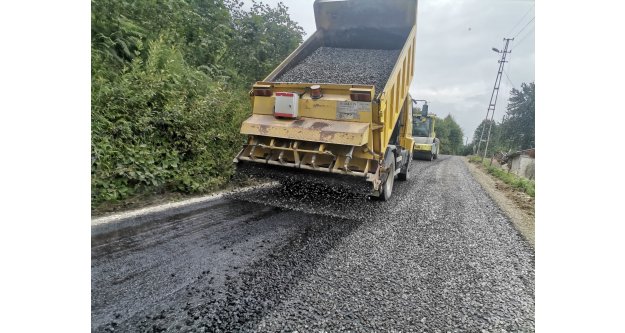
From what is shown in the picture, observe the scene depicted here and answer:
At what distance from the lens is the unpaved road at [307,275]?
1569 mm

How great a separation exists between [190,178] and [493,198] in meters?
3.83

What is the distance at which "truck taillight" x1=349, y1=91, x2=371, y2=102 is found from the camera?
3.28 metres

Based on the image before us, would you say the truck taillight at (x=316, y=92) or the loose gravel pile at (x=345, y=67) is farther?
the loose gravel pile at (x=345, y=67)

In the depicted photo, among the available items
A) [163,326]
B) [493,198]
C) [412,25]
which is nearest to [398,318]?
[163,326]

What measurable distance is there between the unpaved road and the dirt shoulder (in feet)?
0.33

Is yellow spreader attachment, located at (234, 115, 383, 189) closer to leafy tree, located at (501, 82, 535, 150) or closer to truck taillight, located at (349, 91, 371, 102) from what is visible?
truck taillight, located at (349, 91, 371, 102)

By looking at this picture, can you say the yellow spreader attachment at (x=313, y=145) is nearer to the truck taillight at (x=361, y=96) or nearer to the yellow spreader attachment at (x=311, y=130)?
the yellow spreader attachment at (x=311, y=130)

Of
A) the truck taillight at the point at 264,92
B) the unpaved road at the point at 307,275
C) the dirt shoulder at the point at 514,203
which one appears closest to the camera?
the unpaved road at the point at 307,275

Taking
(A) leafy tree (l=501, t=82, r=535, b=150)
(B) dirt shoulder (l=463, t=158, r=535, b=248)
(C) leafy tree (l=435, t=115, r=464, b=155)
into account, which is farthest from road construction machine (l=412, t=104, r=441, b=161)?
(A) leafy tree (l=501, t=82, r=535, b=150)

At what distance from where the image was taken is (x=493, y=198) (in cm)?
434

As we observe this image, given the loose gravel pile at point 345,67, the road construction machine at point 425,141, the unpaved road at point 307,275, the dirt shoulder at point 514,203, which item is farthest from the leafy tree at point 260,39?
the road construction machine at point 425,141

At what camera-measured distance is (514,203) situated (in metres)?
3.40

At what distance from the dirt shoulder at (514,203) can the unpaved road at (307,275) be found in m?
0.10

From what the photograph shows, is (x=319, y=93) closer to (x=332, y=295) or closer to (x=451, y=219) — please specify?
(x=451, y=219)
